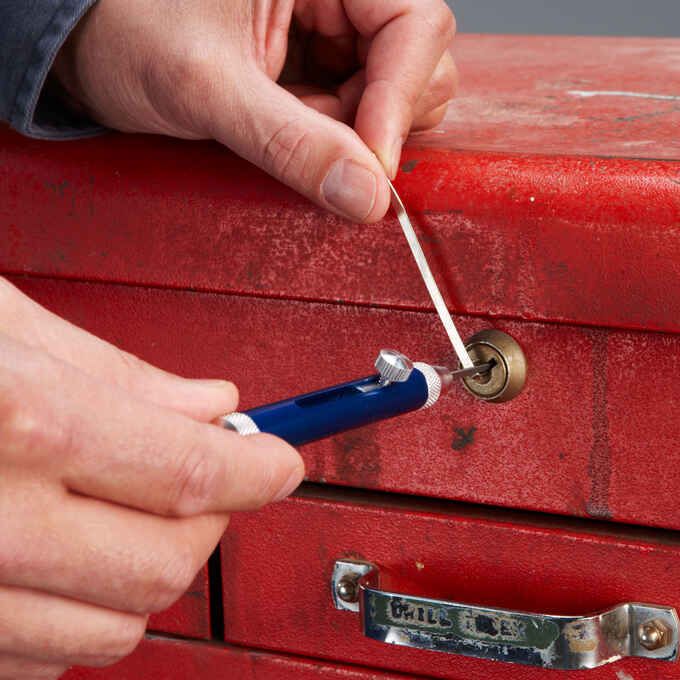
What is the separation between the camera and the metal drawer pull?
493 millimetres

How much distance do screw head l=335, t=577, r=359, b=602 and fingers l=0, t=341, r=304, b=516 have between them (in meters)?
0.20

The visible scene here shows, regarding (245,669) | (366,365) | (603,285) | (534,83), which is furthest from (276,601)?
(534,83)

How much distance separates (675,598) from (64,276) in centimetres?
34

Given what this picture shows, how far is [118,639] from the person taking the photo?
38cm

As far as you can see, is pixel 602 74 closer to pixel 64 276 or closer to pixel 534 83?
pixel 534 83

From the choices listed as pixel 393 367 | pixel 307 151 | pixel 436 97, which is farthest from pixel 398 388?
pixel 436 97

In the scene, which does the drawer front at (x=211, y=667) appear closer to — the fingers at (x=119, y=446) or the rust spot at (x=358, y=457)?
the rust spot at (x=358, y=457)

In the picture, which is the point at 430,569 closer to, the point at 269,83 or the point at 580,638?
the point at 580,638

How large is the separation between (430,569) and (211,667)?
145 mm

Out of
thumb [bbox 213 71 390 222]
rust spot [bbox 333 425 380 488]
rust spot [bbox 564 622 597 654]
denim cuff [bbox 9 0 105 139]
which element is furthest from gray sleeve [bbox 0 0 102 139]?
rust spot [bbox 564 622 597 654]

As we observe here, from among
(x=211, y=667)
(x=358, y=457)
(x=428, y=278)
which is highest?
(x=428, y=278)

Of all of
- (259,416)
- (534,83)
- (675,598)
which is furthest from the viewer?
(534,83)

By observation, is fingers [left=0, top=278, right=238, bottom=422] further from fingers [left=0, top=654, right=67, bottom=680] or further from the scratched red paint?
the scratched red paint

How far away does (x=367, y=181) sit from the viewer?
1.52ft
